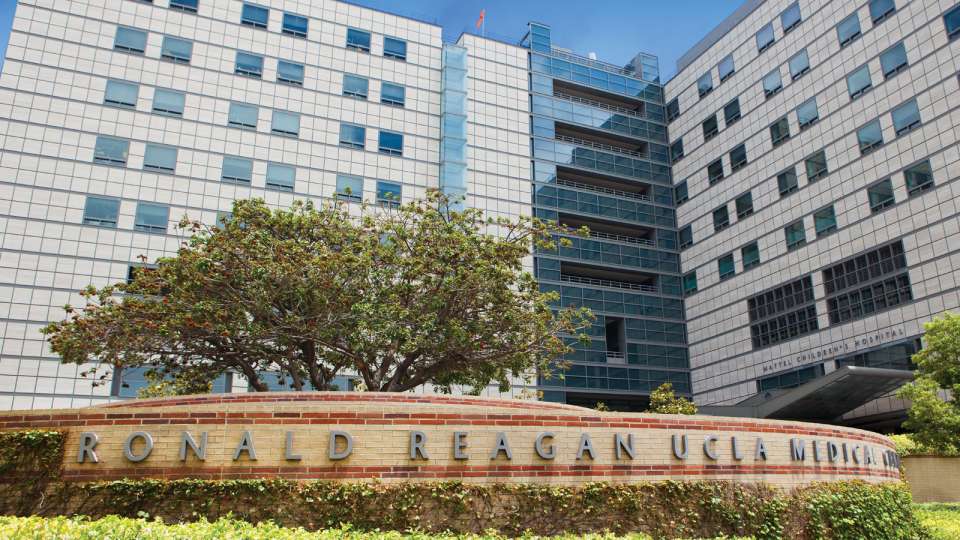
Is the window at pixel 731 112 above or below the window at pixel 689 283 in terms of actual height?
above

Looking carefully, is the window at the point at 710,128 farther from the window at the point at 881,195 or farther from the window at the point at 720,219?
the window at the point at 881,195

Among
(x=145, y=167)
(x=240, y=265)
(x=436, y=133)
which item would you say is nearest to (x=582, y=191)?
(x=436, y=133)

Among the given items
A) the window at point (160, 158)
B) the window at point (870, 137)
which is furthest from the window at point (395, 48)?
the window at point (870, 137)

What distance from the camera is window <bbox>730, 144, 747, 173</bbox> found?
61394 millimetres

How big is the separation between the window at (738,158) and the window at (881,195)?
43.0 ft

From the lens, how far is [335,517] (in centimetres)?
1148

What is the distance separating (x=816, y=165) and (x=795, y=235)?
5.46 metres

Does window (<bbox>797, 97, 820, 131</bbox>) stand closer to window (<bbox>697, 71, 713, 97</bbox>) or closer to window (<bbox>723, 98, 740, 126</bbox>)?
window (<bbox>723, 98, 740, 126</bbox>)

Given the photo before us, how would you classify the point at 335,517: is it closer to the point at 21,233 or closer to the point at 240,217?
the point at 240,217

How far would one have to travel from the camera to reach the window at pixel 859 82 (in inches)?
2007

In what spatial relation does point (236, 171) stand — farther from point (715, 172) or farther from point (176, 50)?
point (715, 172)

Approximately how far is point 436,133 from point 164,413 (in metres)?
47.3

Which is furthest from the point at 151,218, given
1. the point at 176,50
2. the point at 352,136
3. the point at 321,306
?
the point at 321,306

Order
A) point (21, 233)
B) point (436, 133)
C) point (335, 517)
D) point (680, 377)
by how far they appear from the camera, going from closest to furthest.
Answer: point (335, 517), point (21, 233), point (436, 133), point (680, 377)
